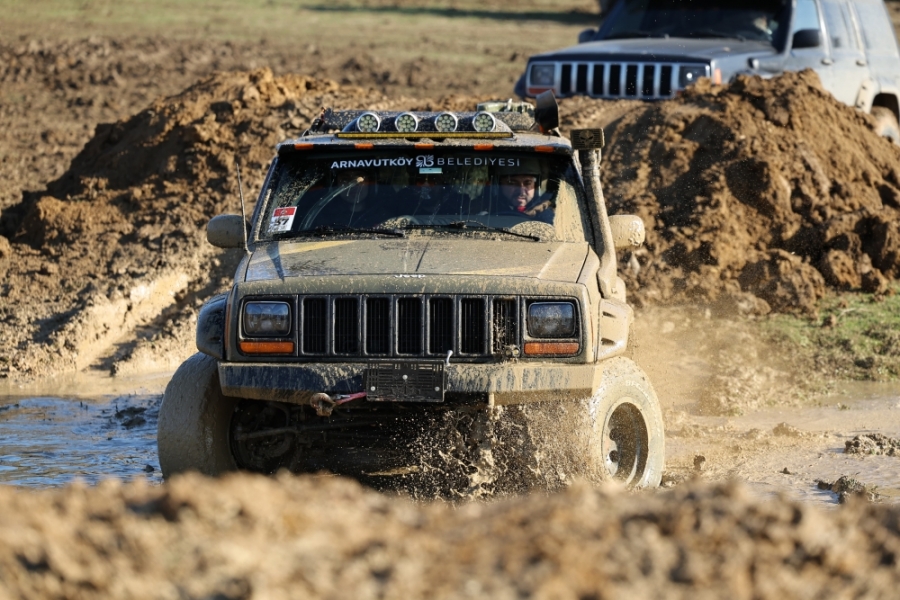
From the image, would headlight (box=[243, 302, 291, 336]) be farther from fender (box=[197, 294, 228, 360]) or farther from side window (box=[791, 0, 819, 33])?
side window (box=[791, 0, 819, 33])

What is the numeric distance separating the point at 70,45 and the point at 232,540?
23.4 meters

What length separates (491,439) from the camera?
6.20 m

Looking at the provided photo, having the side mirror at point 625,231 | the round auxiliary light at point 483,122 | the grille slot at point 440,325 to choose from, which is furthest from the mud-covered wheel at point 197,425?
the side mirror at point 625,231

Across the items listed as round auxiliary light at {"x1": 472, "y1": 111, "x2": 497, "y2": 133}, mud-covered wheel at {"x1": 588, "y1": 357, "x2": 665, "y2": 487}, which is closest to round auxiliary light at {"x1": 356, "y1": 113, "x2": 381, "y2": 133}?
round auxiliary light at {"x1": 472, "y1": 111, "x2": 497, "y2": 133}

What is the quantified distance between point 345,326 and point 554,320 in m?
0.97

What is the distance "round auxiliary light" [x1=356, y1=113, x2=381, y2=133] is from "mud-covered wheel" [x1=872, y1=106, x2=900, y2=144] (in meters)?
8.04

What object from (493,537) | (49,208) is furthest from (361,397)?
(49,208)

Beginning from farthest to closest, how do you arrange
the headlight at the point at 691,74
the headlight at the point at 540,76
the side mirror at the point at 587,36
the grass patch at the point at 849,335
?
the side mirror at the point at 587,36 < the headlight at the point at 540,76 < the headlight at the point at 691,74 < the grass patch at the point at 849,335

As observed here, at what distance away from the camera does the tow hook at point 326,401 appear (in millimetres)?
5914

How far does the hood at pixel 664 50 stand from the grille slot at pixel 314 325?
7.80 meters

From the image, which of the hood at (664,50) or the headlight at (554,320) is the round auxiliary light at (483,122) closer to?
the headlight at (554,320)

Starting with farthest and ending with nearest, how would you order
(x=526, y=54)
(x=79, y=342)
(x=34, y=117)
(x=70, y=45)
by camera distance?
(x=526, y=54), (x=70, y=45), (x=34, y=117), (x=79, y=342)

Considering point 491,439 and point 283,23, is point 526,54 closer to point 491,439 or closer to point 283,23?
point 283,23

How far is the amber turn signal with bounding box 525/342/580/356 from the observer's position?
6.07 metres
